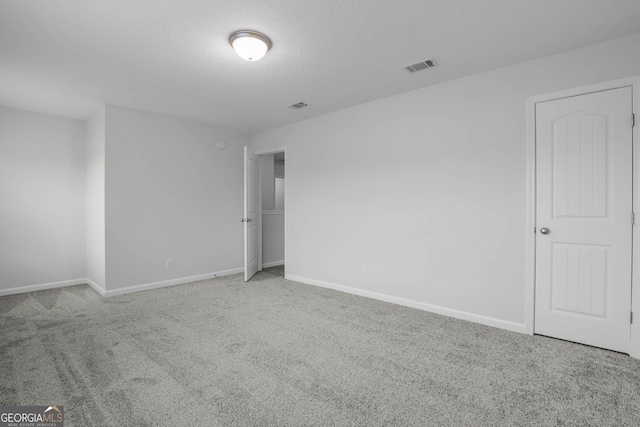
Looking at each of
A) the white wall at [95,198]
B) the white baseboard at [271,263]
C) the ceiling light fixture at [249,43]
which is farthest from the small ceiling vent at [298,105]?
the white baseboard at [271,263]

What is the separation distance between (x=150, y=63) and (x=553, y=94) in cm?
365

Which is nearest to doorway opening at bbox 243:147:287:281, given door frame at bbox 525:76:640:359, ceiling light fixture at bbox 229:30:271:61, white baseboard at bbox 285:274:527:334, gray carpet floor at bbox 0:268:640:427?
white baseboard at bbox 285:274:527:334

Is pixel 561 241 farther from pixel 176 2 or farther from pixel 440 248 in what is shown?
pixel 176 2

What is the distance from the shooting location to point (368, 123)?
3949 mm

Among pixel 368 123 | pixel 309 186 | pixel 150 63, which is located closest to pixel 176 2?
pixel 150 63

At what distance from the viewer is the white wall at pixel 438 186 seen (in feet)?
9.30

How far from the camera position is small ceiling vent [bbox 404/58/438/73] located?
2.84m

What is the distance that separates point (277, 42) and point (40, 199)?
4.23 metres

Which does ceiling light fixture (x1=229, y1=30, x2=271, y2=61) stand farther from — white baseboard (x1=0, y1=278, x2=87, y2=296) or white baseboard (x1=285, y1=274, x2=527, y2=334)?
white baseboard (x1=0, y1=278, x2=87, y2=296)

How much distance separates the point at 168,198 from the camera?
4578mm

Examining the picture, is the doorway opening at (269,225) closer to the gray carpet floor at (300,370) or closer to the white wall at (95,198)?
the white wall at (95,198)

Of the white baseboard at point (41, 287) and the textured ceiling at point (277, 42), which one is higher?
the textured ceiling at point (277, 42)

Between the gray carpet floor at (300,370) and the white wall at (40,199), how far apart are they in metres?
1.16

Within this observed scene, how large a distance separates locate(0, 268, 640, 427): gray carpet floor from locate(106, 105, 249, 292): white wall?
1043 mm
